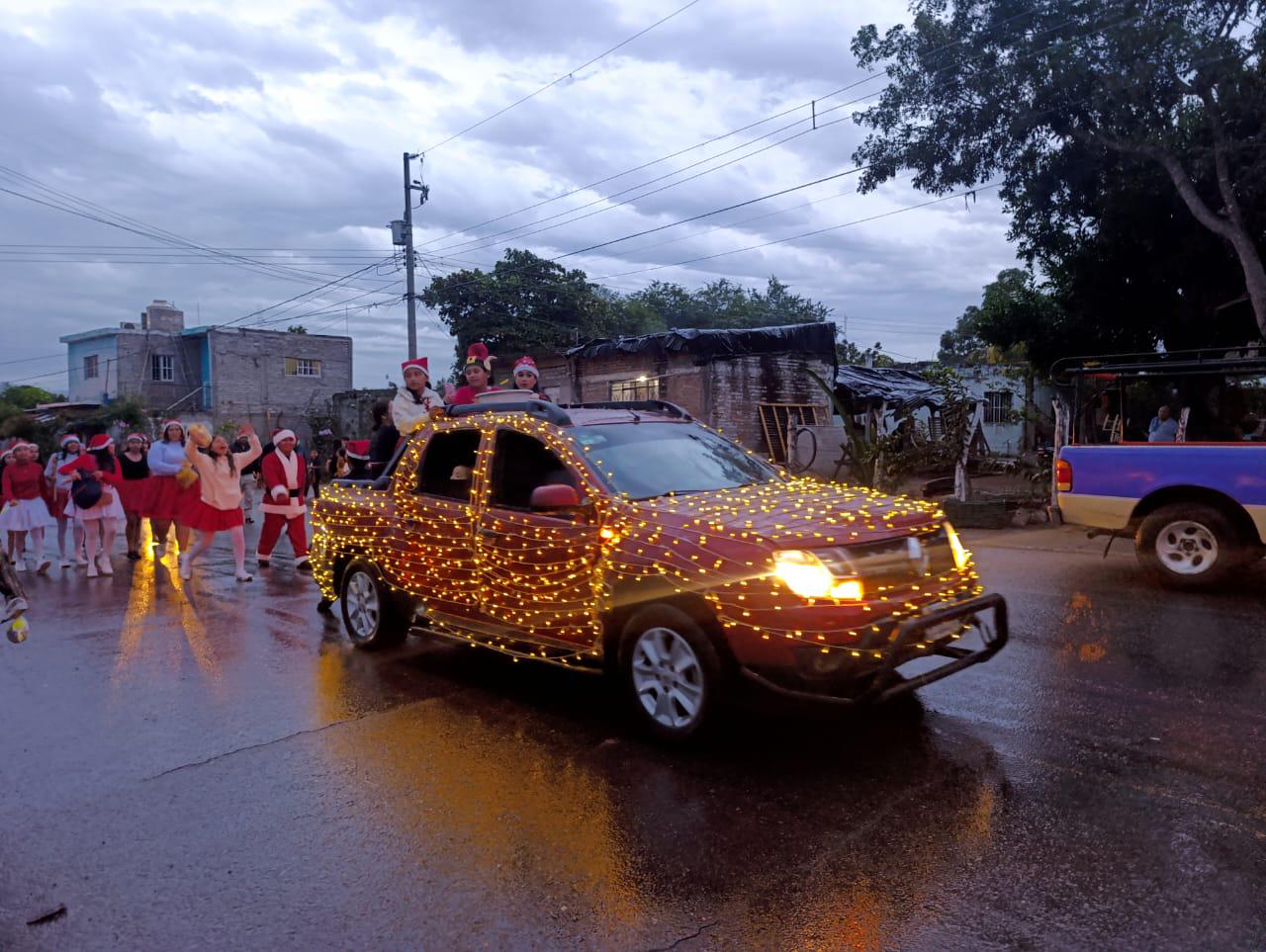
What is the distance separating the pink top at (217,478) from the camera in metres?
10.2

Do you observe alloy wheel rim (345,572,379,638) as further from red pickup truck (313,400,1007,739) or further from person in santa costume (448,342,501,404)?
person in santa costume (448,342,501,404)

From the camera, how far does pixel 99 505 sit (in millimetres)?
11430

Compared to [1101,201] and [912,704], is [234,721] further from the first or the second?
[1101,201]

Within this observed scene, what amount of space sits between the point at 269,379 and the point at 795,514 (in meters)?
42.5

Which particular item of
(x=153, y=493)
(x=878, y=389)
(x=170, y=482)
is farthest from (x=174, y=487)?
(x=878, y=389)

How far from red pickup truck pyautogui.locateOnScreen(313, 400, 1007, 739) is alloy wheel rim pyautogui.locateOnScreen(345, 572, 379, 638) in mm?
36

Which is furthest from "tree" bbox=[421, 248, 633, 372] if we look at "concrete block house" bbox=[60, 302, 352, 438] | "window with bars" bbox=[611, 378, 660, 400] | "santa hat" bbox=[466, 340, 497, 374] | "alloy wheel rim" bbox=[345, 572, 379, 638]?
"alloy wheel rim" bbox=[345, 572, 379, 638]

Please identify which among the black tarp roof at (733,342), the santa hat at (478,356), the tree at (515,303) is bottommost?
the santa hat at (478,356)

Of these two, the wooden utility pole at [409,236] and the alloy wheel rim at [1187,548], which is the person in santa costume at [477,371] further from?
the wooden utility pole at [409,236]

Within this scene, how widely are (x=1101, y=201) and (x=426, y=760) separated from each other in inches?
677

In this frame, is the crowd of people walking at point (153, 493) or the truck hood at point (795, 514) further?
the crowd of people walking at point (153, 493)

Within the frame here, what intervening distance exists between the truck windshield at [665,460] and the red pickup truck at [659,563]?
1cm

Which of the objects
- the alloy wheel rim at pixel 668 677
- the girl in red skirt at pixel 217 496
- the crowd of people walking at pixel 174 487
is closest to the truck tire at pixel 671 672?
the alloy wheel rim at pixel 668 677

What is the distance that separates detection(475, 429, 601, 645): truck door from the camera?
16.5 feet
